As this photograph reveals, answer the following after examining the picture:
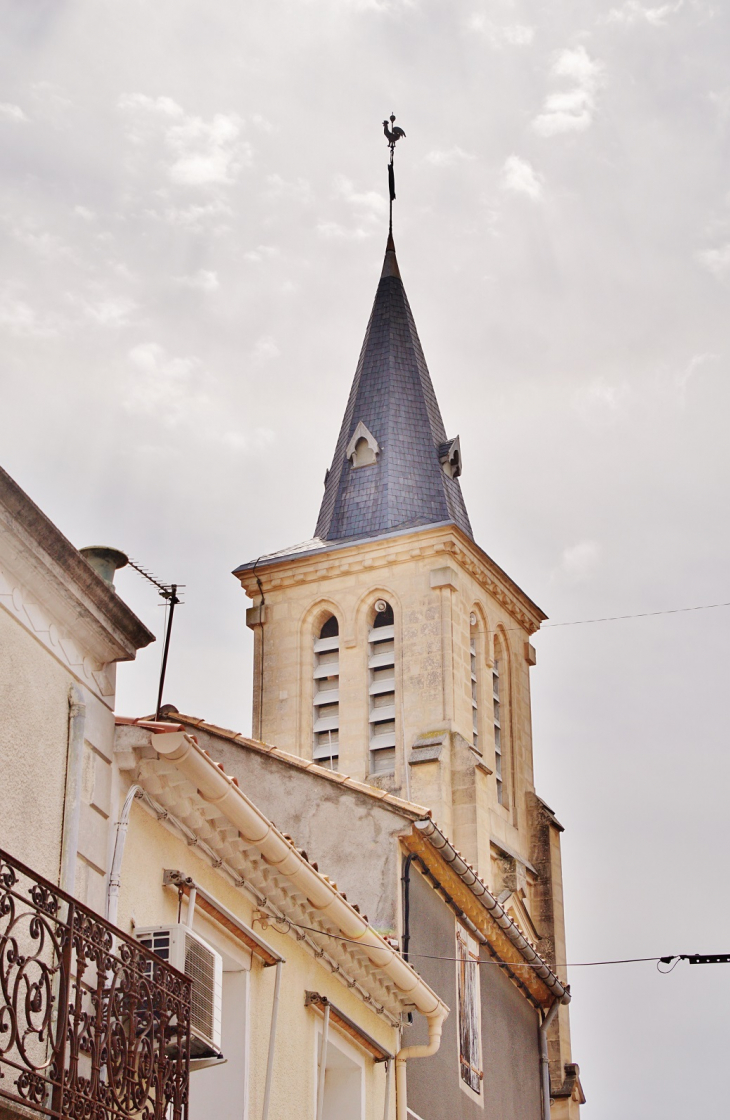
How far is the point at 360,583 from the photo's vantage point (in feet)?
124

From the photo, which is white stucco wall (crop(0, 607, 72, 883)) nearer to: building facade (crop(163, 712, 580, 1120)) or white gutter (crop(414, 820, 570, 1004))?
building facade (crop(163, 712, 580, 1120))

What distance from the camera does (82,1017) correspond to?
7.36 metres

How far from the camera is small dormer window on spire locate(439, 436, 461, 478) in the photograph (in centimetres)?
4125

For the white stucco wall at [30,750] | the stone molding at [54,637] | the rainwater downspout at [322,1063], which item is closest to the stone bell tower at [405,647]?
the rainwater downspout at [322,1063]

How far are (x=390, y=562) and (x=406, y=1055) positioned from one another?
2367 cm

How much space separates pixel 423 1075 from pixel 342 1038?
7.88 ft

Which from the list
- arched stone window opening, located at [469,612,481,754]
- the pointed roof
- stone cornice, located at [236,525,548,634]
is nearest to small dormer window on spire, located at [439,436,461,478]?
the pointed roof

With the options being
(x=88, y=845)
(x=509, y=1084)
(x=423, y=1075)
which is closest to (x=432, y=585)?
(x=509, y=1084)

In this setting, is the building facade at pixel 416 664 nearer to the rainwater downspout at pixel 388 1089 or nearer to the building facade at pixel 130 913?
the rainwater downspout at pixel 388 1089

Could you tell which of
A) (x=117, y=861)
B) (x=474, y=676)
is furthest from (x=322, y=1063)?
(x=474, y=676)

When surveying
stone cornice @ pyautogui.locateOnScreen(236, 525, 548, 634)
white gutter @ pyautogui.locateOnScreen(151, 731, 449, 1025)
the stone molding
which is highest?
stone cornice @ pyautogui.locateOnScreen(236, 525, 548, 634)

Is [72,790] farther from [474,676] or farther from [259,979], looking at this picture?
[474,676]

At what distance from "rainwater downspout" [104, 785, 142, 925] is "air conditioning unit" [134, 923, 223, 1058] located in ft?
0.76

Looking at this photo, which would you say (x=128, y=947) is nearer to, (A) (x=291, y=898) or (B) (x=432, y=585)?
(A) (x=291, y=898)
